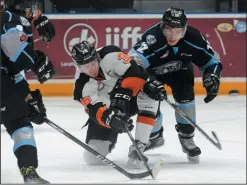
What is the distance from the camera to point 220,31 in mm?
4973

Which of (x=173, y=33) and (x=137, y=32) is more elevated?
(x=173, y=33)

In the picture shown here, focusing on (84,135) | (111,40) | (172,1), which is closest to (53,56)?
(111,40)

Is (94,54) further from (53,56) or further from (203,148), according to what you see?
(53,56)

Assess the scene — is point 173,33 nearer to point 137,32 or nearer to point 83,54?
point 83,54

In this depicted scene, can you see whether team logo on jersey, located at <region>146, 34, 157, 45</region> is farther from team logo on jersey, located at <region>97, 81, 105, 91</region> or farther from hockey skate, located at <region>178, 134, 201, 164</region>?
hockey skate, located at <region>178, 134, 201, 164</region>

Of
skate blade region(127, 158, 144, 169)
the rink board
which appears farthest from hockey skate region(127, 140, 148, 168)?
the rink board

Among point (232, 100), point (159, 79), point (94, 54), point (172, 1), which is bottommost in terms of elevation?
point (232, 100)

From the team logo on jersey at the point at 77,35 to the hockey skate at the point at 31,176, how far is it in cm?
223

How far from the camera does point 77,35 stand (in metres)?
4.96

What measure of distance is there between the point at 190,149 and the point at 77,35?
2012 millimetres

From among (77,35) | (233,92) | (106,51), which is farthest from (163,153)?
(77,35)

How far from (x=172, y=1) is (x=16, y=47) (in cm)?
77

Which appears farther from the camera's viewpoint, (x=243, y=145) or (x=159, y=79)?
(x=243, y=145)

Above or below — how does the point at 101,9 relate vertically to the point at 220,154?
above
